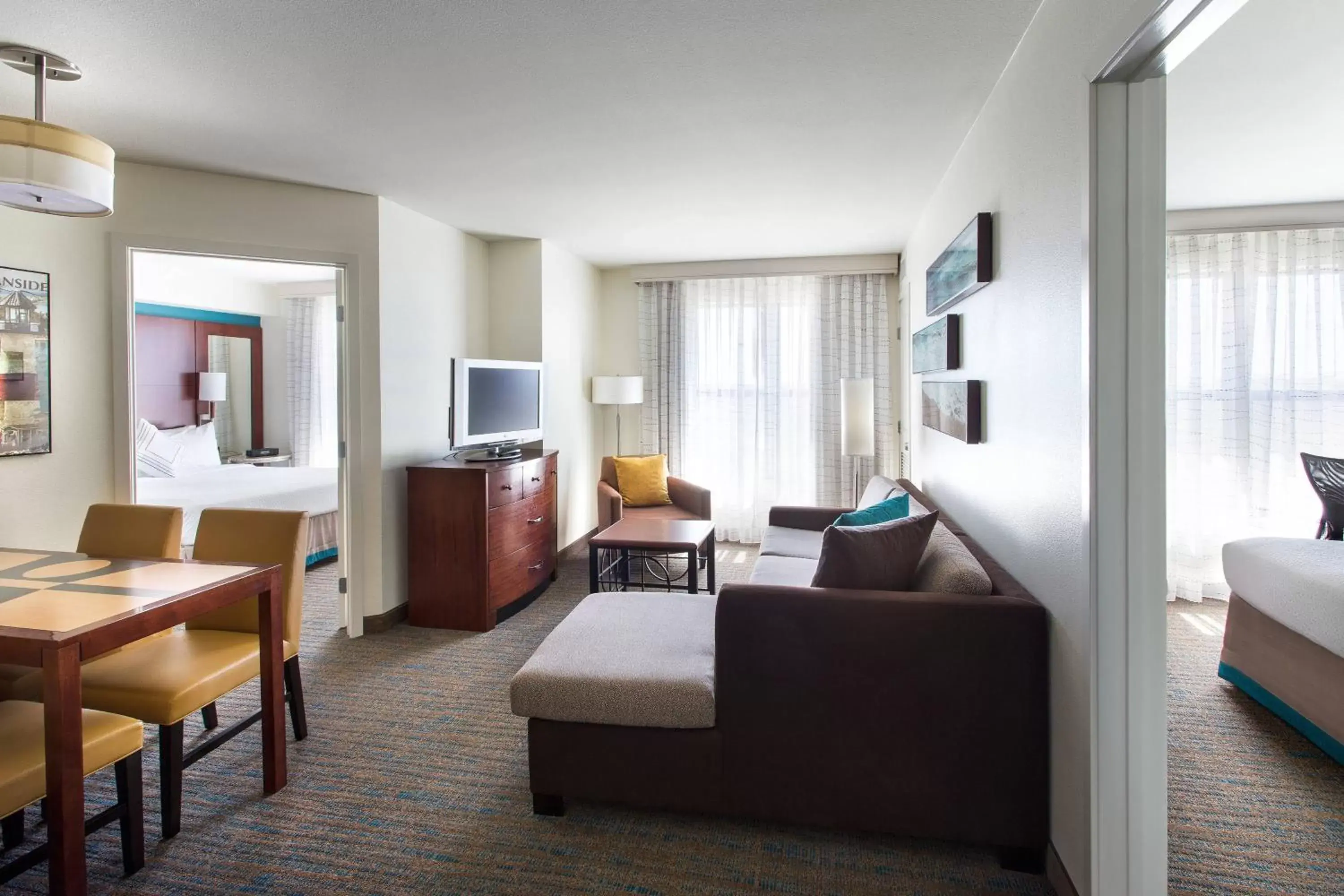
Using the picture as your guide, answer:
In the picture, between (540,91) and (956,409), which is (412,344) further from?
(956,409)

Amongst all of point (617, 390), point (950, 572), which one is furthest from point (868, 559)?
point (617, 390)

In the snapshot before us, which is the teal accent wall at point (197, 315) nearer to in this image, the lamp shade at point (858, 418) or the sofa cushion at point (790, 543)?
the sofa cushion at point (790, 543)

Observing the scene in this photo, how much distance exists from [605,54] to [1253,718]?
3.52m

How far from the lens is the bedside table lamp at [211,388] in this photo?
6.81 metres

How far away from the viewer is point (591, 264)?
6.00 meters

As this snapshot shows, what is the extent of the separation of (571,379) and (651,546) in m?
2.22

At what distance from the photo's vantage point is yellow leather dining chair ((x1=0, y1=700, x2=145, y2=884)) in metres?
1.59

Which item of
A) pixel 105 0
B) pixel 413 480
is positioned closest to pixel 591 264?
pixel 413 480

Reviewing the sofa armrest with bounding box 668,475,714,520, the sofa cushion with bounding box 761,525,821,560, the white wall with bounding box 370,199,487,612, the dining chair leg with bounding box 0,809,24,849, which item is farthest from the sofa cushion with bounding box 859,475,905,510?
the dining chair leg with bounding box 0,809,24,849

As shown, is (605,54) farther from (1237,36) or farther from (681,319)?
(681,319)

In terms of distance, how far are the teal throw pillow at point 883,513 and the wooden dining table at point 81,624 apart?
7.21 ft

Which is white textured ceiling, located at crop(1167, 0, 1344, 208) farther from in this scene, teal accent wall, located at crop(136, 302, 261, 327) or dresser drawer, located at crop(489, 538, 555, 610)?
teal accent wall, located at crop(136, 302, 261, 327)

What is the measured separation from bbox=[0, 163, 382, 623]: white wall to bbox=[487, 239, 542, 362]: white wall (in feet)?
4.28

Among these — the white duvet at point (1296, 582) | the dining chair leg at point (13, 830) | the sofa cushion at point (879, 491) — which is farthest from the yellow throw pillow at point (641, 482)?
the dining chair leg at point (13, 830)
